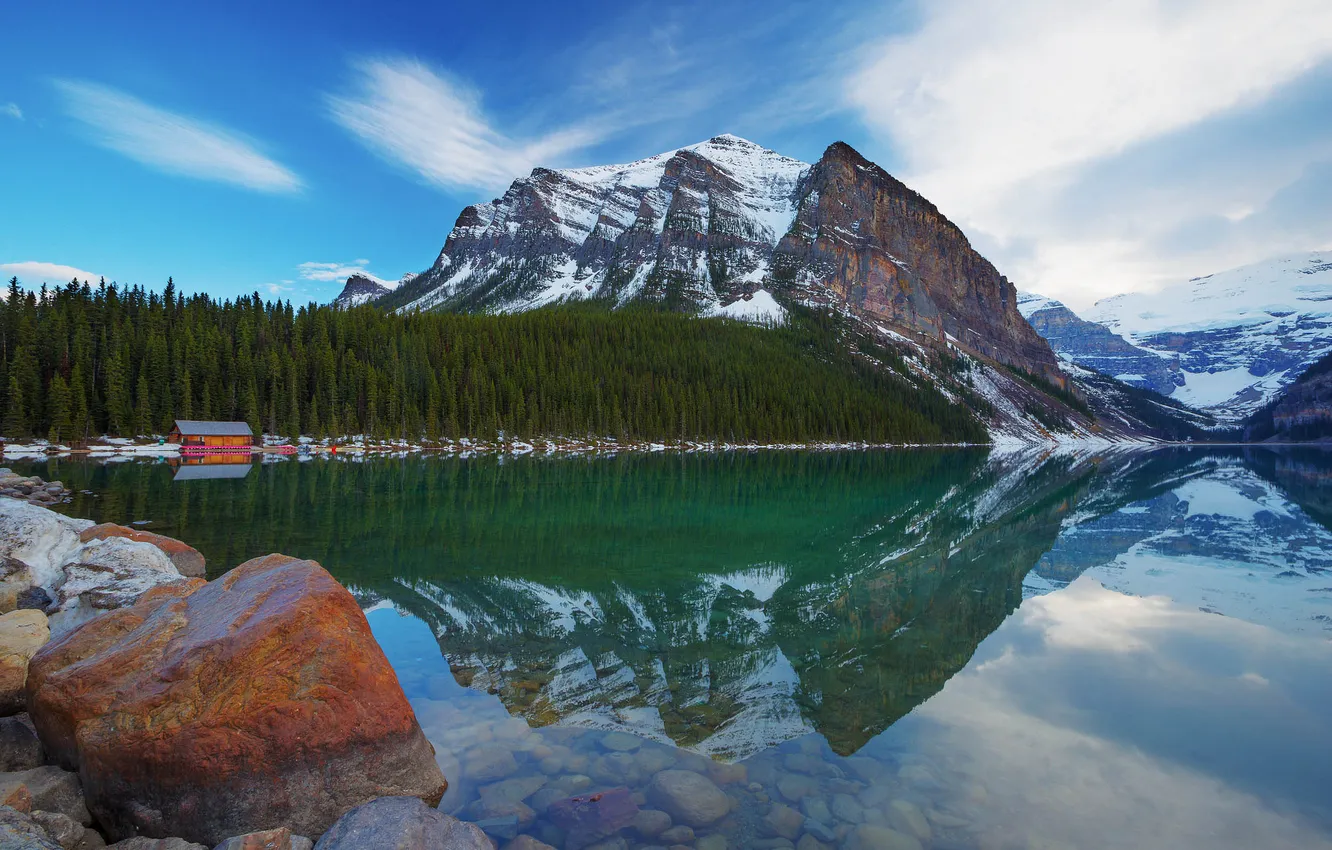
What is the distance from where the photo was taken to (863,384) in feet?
488

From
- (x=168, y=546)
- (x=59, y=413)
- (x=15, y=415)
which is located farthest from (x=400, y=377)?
(x=168, y=546)

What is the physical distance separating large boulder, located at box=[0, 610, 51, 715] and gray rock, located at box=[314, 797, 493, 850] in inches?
194

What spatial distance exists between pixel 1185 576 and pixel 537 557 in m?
19.8

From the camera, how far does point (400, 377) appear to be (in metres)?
88.2

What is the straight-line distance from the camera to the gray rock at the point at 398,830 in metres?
4.99

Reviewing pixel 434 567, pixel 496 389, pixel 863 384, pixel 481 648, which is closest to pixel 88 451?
pixel 496 389

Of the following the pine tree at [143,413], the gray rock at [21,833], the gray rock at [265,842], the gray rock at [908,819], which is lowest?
the gray rock at [908,819]

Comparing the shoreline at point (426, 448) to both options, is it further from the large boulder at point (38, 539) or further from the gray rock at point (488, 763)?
the gray rock at point (488, 763)

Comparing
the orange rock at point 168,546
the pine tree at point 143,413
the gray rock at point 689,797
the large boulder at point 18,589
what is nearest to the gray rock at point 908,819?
the gray rock at point 689,797

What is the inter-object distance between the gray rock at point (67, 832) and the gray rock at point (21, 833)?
15 cm

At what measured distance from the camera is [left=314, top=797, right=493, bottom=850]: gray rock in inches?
197

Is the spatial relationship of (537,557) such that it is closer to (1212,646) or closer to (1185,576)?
(1212,646)

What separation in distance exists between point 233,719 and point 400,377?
89.0 metres

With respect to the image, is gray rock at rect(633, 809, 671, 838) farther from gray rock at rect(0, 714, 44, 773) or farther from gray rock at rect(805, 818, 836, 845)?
gray rock at rect(0, 714, 44, 773)
